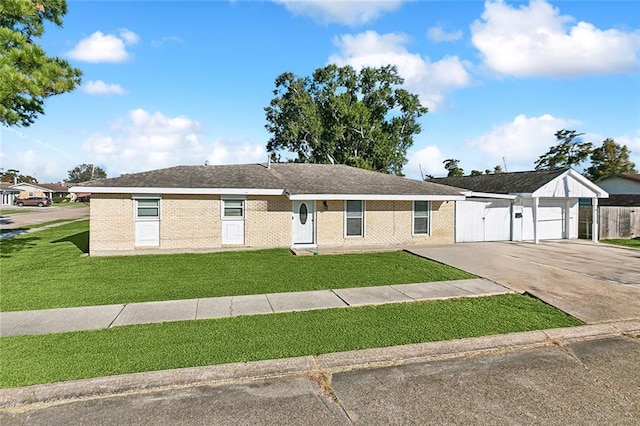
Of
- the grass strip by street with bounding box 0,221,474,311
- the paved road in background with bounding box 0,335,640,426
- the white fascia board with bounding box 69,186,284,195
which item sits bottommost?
the paved road in background with bounding box 0,335,640,426

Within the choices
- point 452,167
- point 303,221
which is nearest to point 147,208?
point 303,221

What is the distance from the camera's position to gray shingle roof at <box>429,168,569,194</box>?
18.7 meters

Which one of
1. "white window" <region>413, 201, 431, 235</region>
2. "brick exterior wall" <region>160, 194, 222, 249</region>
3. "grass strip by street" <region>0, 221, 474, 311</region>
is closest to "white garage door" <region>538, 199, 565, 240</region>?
"white window" <region>413, 201, 431, 235</region>

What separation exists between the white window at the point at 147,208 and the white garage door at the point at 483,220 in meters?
13.2

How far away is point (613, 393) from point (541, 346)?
1435mm

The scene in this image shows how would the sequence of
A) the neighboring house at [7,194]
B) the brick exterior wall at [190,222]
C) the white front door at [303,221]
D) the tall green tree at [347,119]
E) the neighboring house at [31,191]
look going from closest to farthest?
the brick exterior wall at [190,222] → the white front door at [303,221] → the tall green tree at [347,119] → the neighboring house at [7,194] → the neighboring house at [31,191]

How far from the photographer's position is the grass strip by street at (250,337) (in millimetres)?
4980

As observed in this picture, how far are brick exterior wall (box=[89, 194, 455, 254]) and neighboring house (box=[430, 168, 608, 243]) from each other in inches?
55.1

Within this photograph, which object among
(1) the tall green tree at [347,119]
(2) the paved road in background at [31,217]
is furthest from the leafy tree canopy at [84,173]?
(1) the tall green tree at [347,119]

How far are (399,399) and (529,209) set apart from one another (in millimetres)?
17842

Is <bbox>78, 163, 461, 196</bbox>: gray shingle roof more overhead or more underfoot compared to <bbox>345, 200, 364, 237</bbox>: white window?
more overhead

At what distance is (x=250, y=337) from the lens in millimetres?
5969

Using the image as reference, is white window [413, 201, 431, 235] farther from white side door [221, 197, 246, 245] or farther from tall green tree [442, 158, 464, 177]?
tall green tree [442, 158, 464, 177]

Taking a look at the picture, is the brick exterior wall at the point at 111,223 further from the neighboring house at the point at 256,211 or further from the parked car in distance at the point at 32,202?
the parked car in distance at the point at 32,202
